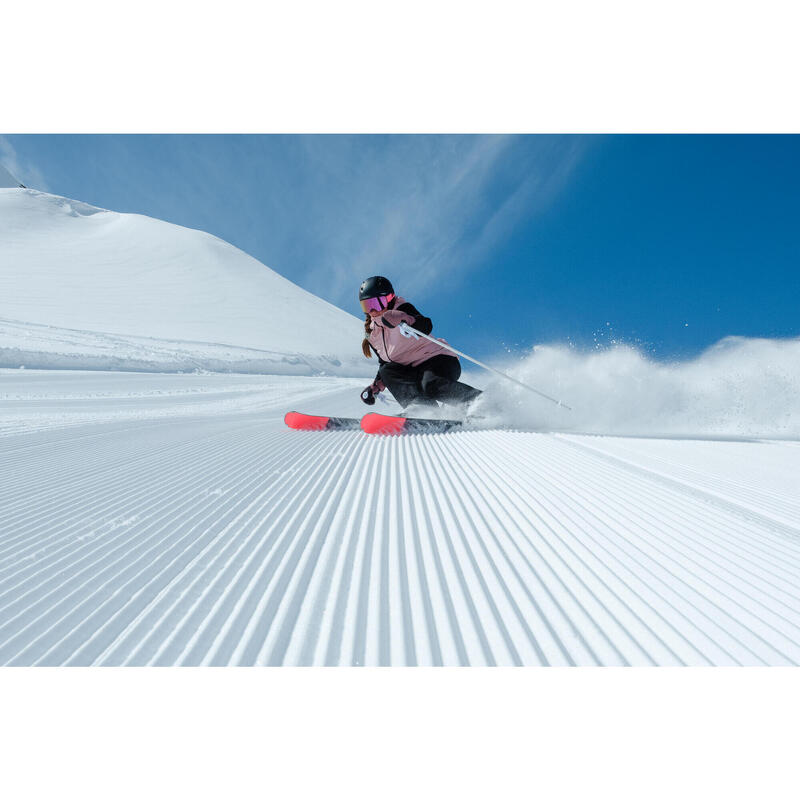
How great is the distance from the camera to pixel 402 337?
3674mm

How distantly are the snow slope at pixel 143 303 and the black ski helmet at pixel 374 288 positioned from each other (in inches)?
370

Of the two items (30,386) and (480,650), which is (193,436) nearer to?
(480,650)

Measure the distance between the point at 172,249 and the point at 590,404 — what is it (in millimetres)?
40610

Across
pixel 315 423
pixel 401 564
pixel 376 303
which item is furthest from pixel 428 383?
pixel 401 564

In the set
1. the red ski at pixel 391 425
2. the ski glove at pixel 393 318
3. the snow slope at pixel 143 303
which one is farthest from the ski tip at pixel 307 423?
the snow slope at pixel 143 303

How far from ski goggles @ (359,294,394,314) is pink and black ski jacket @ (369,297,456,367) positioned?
5 centimetres

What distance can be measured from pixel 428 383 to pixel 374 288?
0.95 meters

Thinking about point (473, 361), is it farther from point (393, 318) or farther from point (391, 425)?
point (391, 425)

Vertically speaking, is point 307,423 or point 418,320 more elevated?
point 418,320

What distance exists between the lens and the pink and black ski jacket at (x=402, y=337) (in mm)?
3672

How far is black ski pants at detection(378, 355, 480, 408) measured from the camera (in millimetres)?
3699

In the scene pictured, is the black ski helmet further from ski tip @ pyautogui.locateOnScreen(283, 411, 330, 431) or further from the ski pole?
ski tip @ pyautogui.locateOnScreen(283, 411, 330, 431)

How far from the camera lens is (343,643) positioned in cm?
75

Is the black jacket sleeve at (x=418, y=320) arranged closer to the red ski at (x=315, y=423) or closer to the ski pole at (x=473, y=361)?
the ski pole at (x=473, y=361)
